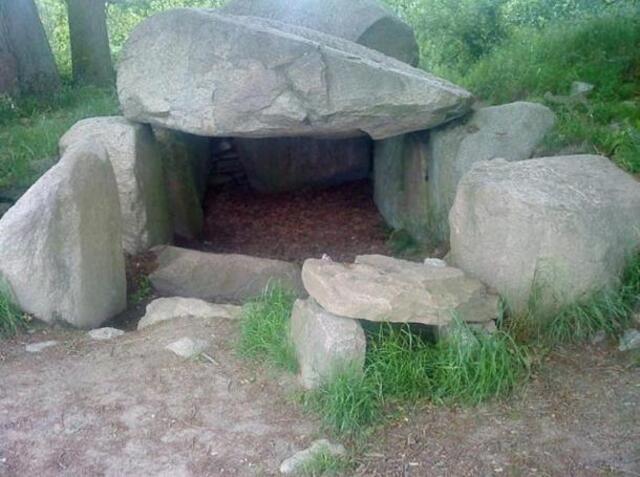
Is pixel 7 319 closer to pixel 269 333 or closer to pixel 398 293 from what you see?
pixel 269 333

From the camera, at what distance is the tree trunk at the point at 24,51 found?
9.09m

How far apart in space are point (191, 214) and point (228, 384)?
12.3 ft

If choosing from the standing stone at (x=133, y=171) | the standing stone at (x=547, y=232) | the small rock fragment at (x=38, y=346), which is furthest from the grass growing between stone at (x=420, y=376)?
the standing stone at (x=133, y=171)

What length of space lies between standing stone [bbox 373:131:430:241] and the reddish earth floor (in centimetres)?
22

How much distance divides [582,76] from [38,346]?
4.88 m

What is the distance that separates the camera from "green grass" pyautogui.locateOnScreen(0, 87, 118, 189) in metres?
7.25

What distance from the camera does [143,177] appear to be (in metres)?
6.86

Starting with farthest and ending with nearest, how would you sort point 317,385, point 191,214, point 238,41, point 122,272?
point 191,214 < point 238,41 < point 122,272 < point 317,385

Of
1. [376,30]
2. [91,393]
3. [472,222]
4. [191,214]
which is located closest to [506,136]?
[472,222]

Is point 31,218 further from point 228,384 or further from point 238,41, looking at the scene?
point 238,41

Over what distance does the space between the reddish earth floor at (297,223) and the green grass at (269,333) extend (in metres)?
2.61

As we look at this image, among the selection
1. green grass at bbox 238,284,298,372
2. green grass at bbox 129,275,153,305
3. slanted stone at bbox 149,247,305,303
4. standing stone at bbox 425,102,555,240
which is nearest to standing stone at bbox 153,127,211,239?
slanted stone at bbox 149,247,305,303

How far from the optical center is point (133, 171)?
21.9 ft

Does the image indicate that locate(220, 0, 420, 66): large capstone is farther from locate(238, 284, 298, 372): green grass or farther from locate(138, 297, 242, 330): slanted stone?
locate(238, 284, 298, 372): green grass
